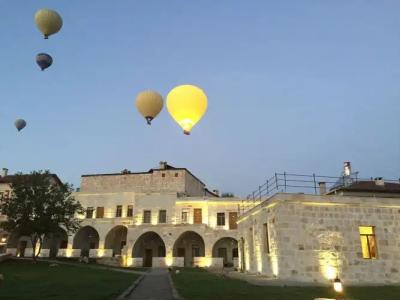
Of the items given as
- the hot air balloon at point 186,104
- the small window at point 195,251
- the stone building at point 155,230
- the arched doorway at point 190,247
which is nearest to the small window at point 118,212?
the stone building at point 155,230

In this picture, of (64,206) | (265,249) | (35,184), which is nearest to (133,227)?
(64,206)

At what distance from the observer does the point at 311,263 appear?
1513 cm

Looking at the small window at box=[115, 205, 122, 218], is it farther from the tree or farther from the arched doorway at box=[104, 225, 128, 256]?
the tree

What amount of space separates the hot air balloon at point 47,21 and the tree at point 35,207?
1839 cm

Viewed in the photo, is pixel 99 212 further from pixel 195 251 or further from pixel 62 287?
pixel 62 287

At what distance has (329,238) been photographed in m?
15.7

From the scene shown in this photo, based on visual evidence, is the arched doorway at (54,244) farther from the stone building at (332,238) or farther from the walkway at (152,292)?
the stone building at (332,238)

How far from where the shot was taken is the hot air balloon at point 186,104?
13070 millimetres

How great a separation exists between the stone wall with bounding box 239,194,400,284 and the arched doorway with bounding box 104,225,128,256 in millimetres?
28263

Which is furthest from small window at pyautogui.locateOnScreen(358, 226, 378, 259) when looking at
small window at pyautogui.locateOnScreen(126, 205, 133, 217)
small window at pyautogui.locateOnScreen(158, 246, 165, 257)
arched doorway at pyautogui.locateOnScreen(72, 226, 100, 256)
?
arched doorway at pyautogui.locateOnScreen(72, 226, 100, 256)

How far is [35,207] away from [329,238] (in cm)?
2526

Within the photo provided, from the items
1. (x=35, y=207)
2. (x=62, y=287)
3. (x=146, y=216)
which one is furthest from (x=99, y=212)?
(x=62, y=287)

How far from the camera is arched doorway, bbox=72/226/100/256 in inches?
1638

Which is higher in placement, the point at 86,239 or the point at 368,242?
the point at 86,239
